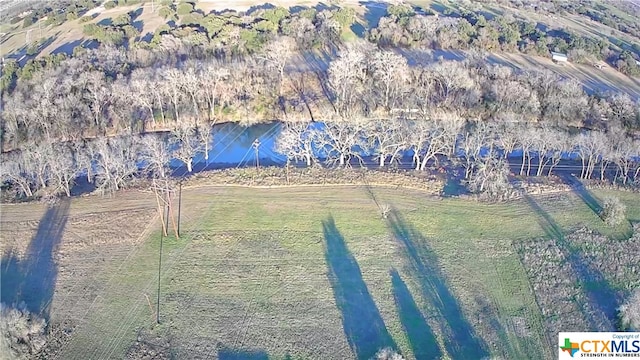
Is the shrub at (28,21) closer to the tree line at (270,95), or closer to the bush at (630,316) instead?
the tree line at (270,95)

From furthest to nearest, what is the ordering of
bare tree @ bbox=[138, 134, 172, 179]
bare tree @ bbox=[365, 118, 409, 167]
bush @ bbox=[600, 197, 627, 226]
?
bare tree @ bbox=[365, 118, 409, 167], bare tree @ bbox=[138, 134, 172, 179], bush @ bbox=[600, 197, 627, 226]

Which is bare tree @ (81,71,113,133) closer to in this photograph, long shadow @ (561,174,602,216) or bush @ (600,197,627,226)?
long shadow @ (561,174,602,216)

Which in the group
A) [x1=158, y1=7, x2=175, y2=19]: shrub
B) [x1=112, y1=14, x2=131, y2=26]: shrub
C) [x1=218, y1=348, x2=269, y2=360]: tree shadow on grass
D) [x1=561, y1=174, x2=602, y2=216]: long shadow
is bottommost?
[x1=218, y1=348, x2=269, y2=360]: tree shadow on grass

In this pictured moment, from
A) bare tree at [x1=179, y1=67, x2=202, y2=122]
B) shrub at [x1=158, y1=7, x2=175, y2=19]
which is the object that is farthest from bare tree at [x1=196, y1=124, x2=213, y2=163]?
shrub at [x1=158, y1=7, x2=175, y2=19]

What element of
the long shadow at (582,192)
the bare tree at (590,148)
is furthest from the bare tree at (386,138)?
the bare tree at (590,148)

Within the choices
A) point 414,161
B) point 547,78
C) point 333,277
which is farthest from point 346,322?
point 547,78

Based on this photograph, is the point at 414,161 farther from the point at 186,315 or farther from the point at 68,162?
the point at 68,162

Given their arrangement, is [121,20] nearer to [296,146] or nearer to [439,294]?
[296,146]
